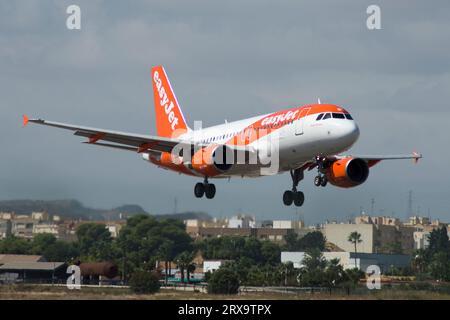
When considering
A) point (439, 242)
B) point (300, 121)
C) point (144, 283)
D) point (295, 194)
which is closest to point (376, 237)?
point (439, 242)

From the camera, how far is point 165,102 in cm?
9044

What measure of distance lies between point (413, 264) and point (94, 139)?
216 ft

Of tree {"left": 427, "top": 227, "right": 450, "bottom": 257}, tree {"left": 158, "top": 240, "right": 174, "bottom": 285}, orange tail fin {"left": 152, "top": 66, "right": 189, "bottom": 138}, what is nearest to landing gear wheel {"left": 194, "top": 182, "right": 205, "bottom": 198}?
orange tail fin {"left": 152, "top": 66, "right": 189, "bottom": 138}

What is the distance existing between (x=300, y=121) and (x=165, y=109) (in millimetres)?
25779

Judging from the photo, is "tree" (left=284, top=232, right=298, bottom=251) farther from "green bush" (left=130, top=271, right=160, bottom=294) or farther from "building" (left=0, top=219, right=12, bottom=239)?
"green bush" (left=130, top=271, right=160, bottom=294)

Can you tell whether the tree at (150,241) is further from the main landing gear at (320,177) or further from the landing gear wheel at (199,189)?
the main landing gear at (320,177)

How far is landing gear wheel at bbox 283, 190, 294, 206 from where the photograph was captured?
247ft

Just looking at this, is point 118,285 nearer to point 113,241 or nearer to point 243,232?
point 243,232

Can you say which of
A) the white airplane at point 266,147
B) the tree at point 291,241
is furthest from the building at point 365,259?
the white airplane at point 266,147

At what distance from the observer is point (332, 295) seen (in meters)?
70.8

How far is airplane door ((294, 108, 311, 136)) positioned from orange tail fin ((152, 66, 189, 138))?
19462 mm

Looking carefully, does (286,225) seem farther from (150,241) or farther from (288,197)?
(288,197)

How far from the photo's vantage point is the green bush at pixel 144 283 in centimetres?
7156

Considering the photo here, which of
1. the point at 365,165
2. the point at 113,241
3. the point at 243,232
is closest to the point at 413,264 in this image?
the point at 243,232
